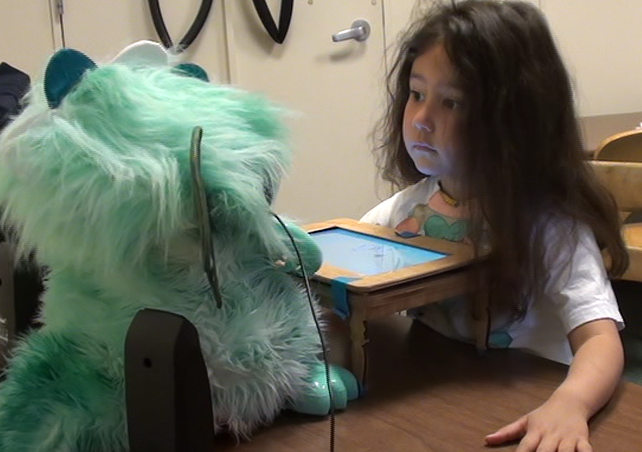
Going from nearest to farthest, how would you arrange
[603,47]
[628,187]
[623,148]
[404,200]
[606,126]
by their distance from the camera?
[404,200] < [628,187] < [623,148] < [606,126] < [603,47]

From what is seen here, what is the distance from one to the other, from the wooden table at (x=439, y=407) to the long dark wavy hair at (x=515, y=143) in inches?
2.7

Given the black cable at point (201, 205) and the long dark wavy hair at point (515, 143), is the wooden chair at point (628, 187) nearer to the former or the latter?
the long dark wavy hair at point (515, 143)

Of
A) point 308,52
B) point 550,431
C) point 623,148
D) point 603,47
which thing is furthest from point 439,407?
point 603,47

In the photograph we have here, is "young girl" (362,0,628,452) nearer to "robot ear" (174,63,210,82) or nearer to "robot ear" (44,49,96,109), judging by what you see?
"robot ear" (174,63,210,82)

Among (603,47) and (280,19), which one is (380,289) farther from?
(603,47)

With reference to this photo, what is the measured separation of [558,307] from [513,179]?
0.45 feet

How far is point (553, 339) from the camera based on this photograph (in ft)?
2.70

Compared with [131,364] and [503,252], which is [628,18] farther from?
[131,364]

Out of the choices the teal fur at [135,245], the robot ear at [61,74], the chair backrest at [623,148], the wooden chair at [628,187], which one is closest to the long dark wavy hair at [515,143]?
the teal fur at [135,245]

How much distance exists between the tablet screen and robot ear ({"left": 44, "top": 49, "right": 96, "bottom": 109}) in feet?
0.93

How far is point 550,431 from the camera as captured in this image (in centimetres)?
57

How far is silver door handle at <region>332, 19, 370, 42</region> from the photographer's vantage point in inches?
90.7

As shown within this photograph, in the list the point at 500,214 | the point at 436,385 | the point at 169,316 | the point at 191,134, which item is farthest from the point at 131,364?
the point at 500,214

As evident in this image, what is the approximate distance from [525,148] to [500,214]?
9 cm
